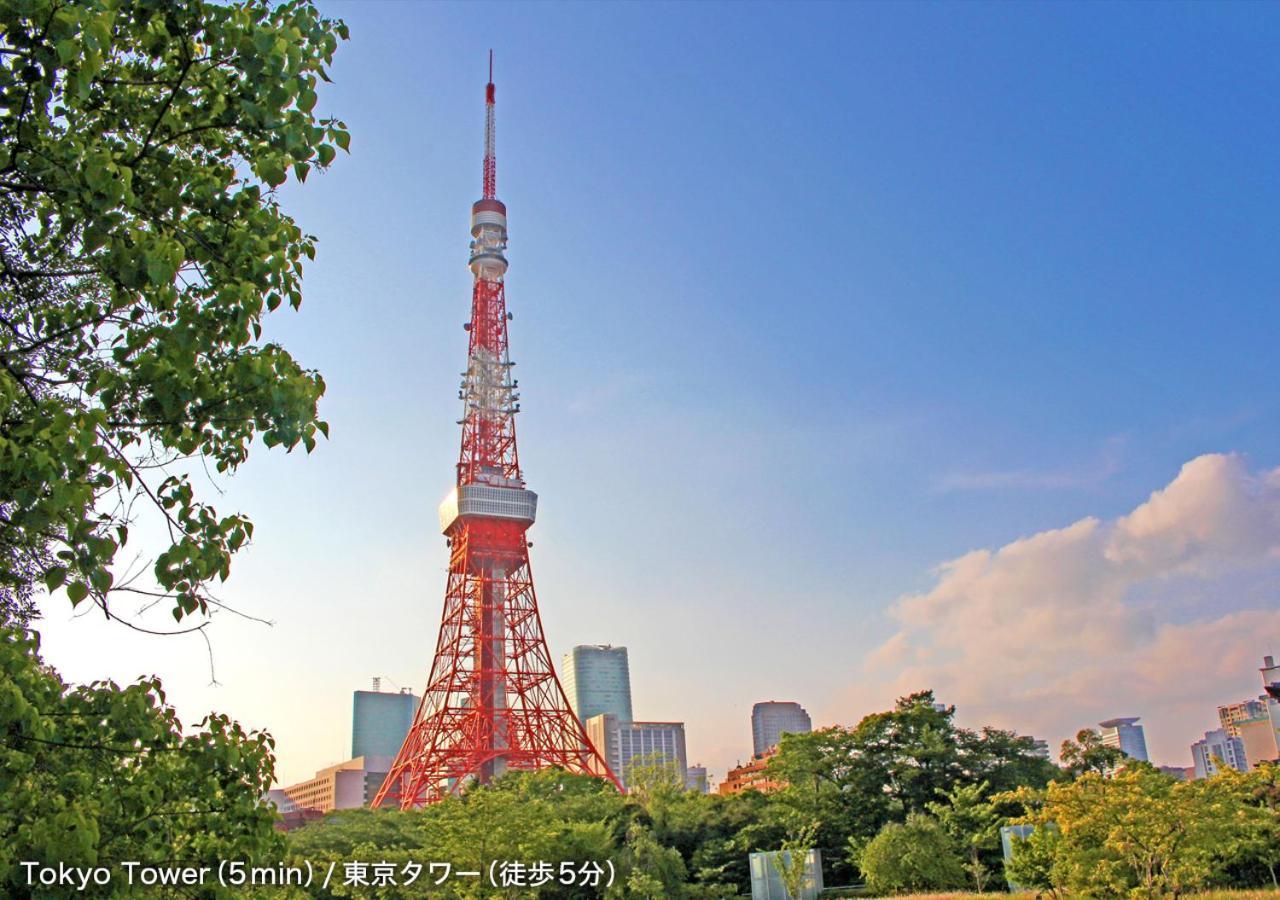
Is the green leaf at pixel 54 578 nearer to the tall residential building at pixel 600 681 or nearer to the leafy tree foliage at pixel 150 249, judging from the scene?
the leafy tree foliage at pixel 150 249

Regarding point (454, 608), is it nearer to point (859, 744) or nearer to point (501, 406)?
point (501, 406)

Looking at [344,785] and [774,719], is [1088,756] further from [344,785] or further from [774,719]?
[774,719]

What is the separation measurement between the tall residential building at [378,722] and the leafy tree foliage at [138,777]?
6588 inches

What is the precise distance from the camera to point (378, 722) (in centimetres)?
16925

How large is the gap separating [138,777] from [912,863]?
2420 cm

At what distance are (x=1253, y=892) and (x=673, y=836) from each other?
15.9 m

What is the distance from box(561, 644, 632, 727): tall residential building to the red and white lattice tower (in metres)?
124

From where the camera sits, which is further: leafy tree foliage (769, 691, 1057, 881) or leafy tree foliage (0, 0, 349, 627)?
leafy tree foliage (769, 691, 1057, 881)

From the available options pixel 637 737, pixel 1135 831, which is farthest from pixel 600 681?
pixel 1135 831

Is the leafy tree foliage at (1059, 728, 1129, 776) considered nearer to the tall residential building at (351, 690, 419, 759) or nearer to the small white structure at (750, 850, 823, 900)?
the small white structure at (750, 850, 823, 900)

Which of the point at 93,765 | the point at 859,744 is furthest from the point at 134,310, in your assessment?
the point at 859,744

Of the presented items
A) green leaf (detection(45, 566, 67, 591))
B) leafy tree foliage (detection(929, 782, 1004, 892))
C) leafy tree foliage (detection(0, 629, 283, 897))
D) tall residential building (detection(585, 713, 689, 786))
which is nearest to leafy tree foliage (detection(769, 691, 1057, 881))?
leafy tree foliage (detection(929, 782, 1004, 892))

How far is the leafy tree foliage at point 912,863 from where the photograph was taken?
2583 centimetres

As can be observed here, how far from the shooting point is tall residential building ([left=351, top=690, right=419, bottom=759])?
167000 mm
